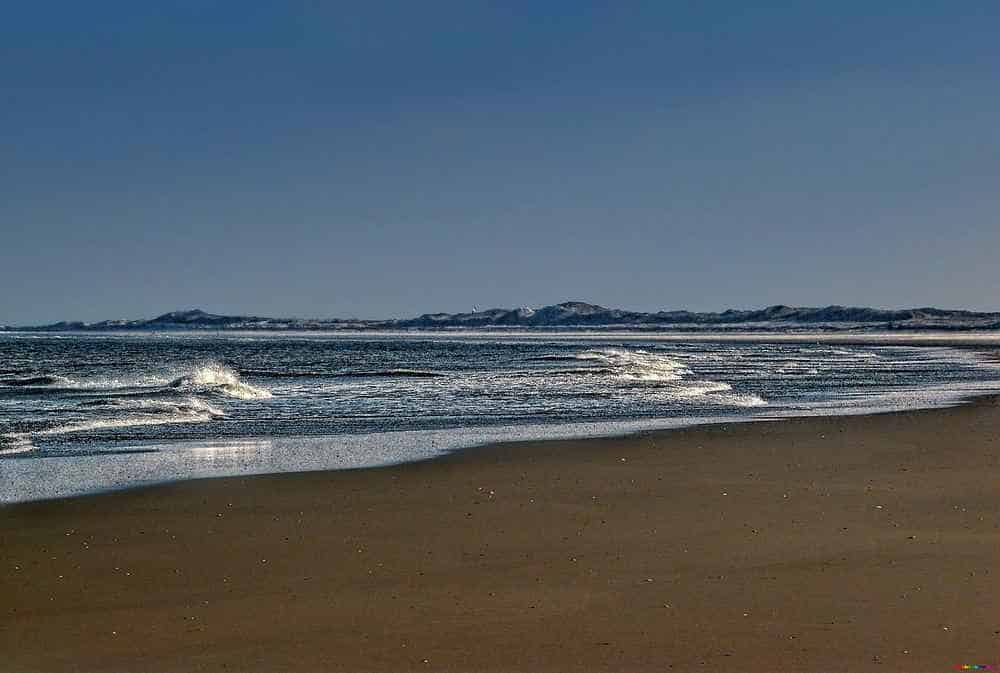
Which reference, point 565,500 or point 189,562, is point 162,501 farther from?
point 565,500

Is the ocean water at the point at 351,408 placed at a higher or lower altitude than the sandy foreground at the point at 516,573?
lower

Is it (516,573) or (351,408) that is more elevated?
(516,573)

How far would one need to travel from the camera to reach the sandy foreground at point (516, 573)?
6.87 m

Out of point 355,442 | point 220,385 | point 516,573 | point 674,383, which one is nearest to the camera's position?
point 516,573

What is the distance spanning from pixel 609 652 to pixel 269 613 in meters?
2.58

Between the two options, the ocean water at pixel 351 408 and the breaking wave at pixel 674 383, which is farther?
the breaking wave at pixel 674 383

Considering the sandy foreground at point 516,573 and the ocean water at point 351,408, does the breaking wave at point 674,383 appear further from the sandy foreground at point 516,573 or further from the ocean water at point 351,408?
the sandy foreground at point 516,573

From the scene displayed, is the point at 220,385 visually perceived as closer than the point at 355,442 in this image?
No

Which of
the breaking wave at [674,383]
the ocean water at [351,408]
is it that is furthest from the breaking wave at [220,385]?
the breaking wave at [674,383]

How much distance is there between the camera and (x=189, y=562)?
9406 mm

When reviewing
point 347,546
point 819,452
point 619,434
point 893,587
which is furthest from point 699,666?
point 619,434

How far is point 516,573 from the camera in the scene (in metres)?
8.91

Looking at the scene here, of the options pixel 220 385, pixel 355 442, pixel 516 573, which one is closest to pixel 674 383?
pixel 220 385

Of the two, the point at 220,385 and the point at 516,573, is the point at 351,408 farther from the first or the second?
the point at 516,573
